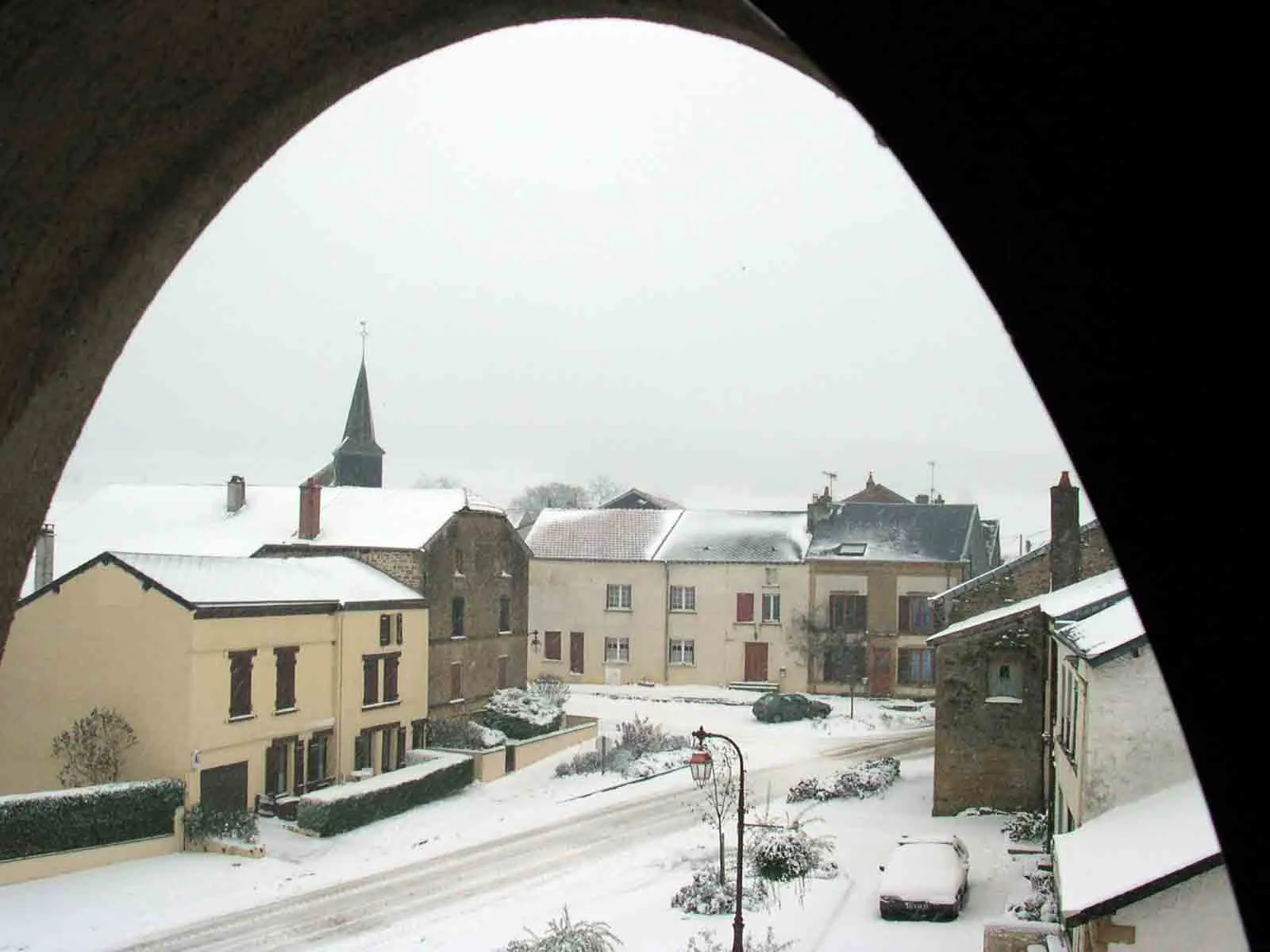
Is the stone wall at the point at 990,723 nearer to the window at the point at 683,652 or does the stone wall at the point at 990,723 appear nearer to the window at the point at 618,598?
the window at the point at 683,652

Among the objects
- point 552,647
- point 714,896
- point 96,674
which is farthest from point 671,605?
point 714,896

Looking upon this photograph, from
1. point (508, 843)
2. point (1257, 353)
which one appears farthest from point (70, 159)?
point (508, 843)

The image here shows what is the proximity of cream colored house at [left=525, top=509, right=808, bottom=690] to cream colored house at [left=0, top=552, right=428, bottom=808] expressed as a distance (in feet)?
59.1

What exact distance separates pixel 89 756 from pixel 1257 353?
25303 mm

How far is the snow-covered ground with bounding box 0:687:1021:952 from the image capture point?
17.2m

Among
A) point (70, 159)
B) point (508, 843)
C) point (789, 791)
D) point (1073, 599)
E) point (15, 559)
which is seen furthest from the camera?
point (789, 791)

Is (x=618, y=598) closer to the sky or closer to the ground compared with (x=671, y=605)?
closer to the sky

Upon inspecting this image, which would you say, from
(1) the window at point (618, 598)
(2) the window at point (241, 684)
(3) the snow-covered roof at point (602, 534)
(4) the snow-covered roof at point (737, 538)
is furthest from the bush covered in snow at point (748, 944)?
(3) the snow-covered roof at point (602, 534)

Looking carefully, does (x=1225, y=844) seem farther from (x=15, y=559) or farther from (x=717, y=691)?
(x=717, y=691)

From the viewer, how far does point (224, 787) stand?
77.7ft

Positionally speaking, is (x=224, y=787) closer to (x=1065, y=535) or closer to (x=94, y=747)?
(x=94, y=747)

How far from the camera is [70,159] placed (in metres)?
2.26

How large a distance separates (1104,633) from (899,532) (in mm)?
27947

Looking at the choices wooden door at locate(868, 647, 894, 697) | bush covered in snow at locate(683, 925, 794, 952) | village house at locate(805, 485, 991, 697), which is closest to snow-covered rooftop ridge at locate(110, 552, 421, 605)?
bush covered in snow at locate(683, 925, 794, 952)
